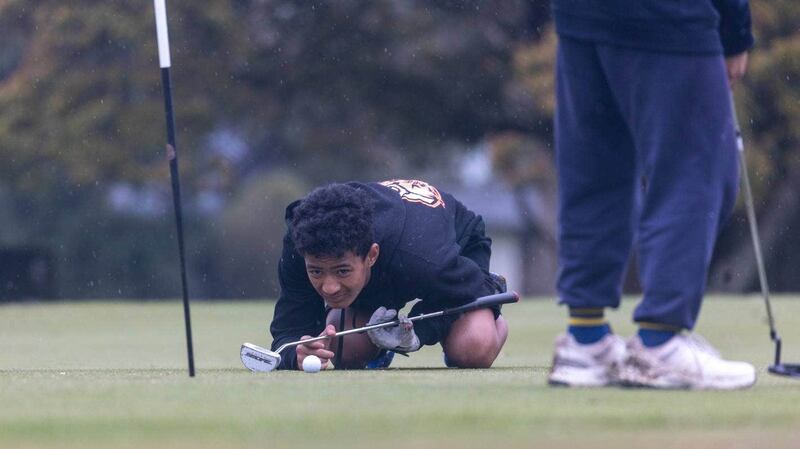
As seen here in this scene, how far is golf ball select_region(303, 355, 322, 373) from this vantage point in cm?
631

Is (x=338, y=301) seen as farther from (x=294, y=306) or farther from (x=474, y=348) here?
(x=474, y=348)

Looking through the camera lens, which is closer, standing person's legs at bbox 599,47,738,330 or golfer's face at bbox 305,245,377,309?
standing person's legs at bbox 599,47,738,330

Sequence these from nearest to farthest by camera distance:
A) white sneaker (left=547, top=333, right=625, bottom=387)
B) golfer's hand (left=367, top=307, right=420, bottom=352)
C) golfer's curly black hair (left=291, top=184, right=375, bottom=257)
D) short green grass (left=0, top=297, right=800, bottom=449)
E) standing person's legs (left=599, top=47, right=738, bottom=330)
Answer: short green grass (left=0, top=297, right=800, bottom=449), standing person's legs (left=599, top=47, right=738, bottom=330), white sneaker (left=547, top=333, right=625, bottom=387), golfer's curly black hair (left=291, top=184, right=375, bottom=257), golfer's hand (left=367, top=307, right=420, bottom=352)

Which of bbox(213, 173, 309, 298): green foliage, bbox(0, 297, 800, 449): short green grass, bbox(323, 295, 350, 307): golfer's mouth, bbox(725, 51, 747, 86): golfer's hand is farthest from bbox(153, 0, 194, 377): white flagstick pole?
bbox(213, 173, 309, 298): green foliage

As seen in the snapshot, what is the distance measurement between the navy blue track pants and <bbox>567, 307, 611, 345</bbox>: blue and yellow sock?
4 cm

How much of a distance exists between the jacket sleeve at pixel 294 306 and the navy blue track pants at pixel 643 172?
192 centimetres

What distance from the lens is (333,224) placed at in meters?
6.29

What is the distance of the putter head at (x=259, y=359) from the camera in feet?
21.3

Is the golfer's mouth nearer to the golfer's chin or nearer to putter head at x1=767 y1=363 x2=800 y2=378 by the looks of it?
the golfer's chin

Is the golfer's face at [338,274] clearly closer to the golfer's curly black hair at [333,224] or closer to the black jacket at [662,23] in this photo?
the golfer's curly black hair at [333,224]

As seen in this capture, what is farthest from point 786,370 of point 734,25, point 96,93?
point 96,93

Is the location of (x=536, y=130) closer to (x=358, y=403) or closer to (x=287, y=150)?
(x=287, y=150)

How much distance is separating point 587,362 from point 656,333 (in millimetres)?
259

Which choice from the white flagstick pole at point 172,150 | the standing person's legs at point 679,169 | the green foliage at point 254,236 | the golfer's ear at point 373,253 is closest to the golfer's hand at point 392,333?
the golfer's ear at point 373,253
